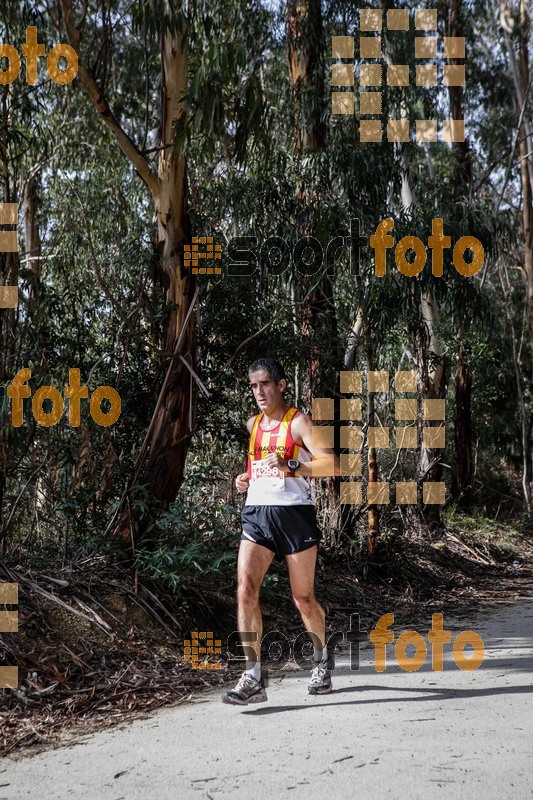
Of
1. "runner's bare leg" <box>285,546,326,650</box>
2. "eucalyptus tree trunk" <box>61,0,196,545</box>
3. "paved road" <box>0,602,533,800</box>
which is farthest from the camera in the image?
"eucalyptus tree trunk" <box>61,0,196,545</box>

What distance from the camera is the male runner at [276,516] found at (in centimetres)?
544

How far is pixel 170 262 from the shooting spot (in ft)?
28.9

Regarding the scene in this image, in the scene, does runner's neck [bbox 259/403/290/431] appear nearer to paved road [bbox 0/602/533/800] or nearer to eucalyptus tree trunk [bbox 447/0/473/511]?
paved road [bbox 0/602/533/800]

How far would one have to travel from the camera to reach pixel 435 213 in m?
10.4

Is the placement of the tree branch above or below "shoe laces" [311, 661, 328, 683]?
above

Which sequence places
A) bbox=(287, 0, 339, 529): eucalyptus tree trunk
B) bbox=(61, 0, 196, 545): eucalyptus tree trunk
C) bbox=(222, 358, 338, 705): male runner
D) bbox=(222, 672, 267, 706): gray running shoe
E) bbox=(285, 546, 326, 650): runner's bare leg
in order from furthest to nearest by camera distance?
bbox=(287, 0, 339, 529): eucalyptus tree trunk < bbox=(61, 0, 196, 545): eucalyptus tree trunk < bbox=(285, 546, 326, 650): runner's bare leg < bbox=(222, 358, 338, 705): male runner < bbox=(222, 672, 267, 706): gray running shoe

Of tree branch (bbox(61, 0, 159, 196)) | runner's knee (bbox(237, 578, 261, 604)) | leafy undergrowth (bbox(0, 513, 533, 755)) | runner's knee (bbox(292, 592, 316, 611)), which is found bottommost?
leafy undergrowth (bbox(0, 513, 533, 755))

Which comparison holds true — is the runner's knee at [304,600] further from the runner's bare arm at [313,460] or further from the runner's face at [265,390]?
the runner's face at [265,390]

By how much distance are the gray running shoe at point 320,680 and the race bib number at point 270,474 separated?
1.11 metres

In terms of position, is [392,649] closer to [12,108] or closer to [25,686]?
[25,686]

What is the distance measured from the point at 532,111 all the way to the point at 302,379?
12.9 meters

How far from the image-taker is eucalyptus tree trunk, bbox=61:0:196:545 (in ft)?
27.5

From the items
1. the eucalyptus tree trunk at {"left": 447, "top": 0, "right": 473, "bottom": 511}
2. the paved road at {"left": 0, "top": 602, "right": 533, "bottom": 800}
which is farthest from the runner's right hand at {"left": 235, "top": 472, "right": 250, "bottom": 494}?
the eucalyptus tree trunk at {"left": 447, "top": 0, "right": 473, "bottom": 511}

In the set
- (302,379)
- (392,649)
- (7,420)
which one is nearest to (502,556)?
(302,379)
